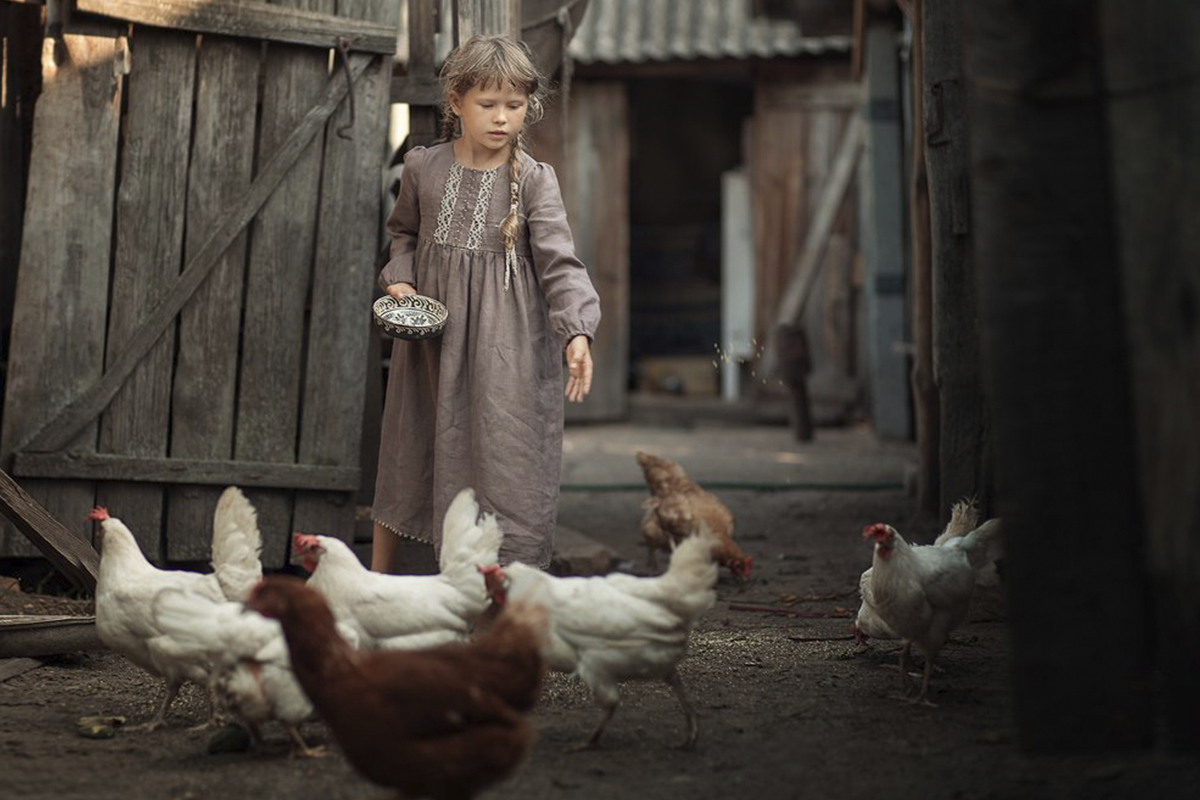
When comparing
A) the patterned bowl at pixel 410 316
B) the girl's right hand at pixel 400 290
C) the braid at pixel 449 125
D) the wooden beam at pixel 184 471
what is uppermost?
the braid at pixel 449 125

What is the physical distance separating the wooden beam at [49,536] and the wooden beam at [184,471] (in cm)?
45

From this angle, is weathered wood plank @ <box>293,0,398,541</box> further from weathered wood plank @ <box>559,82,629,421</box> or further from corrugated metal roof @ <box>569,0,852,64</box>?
weathered wood plank @ <box>559,82,629,421</box>

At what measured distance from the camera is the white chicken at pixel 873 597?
4.52 m

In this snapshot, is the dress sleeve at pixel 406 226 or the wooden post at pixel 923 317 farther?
the wooden post at pixel 923 317

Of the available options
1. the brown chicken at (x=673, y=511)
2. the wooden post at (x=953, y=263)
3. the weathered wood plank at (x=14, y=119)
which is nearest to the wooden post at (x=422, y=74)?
the weathered wood plank at (x=14, y=119)

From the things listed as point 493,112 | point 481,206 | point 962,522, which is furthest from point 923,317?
point 493,112

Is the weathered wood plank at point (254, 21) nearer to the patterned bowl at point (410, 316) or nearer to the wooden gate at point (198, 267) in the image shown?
the wooden gate at point (198, 267)

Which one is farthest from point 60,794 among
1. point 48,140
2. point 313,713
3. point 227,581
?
point 48,140

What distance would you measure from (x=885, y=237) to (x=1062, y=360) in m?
8.84

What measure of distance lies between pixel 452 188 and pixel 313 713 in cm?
187

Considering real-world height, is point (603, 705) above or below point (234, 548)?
Result: below

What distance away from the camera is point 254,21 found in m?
5.54

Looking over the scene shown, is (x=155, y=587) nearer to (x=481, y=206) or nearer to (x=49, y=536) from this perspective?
(x=49, y=536)

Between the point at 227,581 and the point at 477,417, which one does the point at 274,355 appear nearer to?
the point at 477,417
